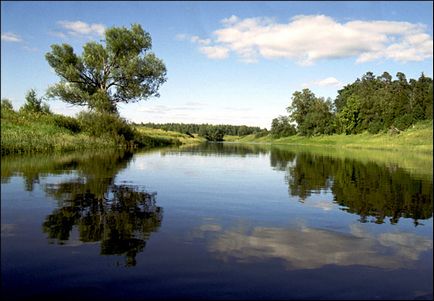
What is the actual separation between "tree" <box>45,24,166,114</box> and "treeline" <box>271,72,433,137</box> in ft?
203

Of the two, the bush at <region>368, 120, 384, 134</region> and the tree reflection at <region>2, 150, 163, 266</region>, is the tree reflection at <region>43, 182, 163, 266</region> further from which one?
the bush at <region>368, 120, 384, 134</region>

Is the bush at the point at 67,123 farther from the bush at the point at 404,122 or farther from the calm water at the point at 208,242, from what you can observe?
the bush at the point at 404,122

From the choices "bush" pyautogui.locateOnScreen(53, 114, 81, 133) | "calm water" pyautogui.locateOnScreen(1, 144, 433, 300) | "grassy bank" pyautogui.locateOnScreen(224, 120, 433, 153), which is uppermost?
"bush" pyautogui.locateOnScreen(53, 114, 81, 133)

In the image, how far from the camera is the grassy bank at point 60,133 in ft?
107

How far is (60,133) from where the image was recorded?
40.3m

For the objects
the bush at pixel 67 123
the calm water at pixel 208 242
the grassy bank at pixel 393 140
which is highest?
the bush at pixel 67 123

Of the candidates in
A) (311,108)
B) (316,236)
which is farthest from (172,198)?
(311,108)

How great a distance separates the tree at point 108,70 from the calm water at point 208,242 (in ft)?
136

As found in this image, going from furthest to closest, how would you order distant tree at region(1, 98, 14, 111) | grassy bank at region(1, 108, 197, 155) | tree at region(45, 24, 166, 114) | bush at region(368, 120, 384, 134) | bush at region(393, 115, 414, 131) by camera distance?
bush at region(368, 120, 384, 134) → bush at region(393, 115, 414, 131) → tree at region(45, 24, 166, 114) → distant tree at region(1, 98, 14, 111) → grassy bank at region(1, 108, 197, 155)

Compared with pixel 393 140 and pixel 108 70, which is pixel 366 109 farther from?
pixel 108 70

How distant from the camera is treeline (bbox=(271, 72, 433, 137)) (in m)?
97.4

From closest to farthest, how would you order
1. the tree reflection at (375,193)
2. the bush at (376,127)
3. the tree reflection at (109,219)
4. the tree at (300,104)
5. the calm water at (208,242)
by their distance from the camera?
1. the calm water at (208,242)
2. the tree reflection at (109,219)
3. the tree reflection at (375,193)
4. the bush at (376,127)
5. the tree at (300,104)

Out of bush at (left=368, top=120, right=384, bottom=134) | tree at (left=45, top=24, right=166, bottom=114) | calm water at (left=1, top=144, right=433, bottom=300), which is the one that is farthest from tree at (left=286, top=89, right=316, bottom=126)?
calm water at (left=1, top=144, right=433, bottom=300)

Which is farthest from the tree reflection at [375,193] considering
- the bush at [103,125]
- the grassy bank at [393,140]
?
the grassy bank at [393,140]
